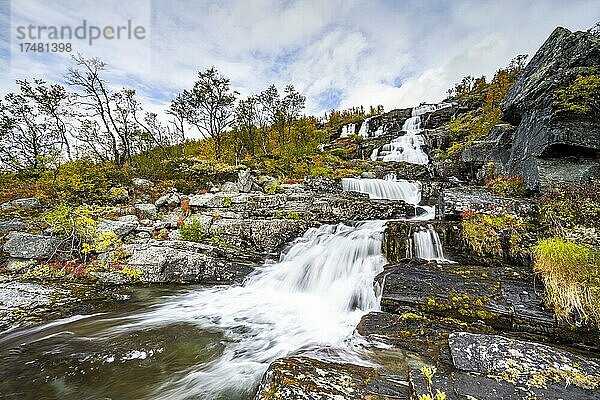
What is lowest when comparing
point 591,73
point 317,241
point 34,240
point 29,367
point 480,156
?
point 29,367

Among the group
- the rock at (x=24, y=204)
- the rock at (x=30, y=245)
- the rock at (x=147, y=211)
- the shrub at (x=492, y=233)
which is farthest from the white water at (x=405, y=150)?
the rock at (x=24, y=204)

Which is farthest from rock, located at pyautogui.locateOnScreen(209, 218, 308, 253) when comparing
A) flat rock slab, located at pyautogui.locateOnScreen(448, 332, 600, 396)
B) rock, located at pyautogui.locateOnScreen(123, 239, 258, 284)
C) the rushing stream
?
flat rock slab, located at pyautogui.locateOnScreen(448, 332, 600, 396)

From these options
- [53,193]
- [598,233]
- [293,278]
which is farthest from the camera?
[53,193]

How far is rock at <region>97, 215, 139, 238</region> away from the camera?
9000mm

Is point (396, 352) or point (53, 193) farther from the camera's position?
point (53, 193)

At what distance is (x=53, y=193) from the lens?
11758 millimetres

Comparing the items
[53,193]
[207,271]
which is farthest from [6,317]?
[53,193]

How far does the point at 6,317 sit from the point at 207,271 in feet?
13.4

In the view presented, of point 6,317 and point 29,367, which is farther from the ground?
point 6,317

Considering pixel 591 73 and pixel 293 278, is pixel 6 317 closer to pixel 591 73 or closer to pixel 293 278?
pixel 293 278

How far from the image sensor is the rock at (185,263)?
7883 mm

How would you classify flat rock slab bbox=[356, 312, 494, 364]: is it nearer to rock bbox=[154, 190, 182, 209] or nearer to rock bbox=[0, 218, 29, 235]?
rock bbox=[154, 190, 182, 209]

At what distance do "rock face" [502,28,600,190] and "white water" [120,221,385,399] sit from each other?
531 centimetres

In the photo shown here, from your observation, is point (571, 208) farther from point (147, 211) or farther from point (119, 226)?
point (147, 211)
